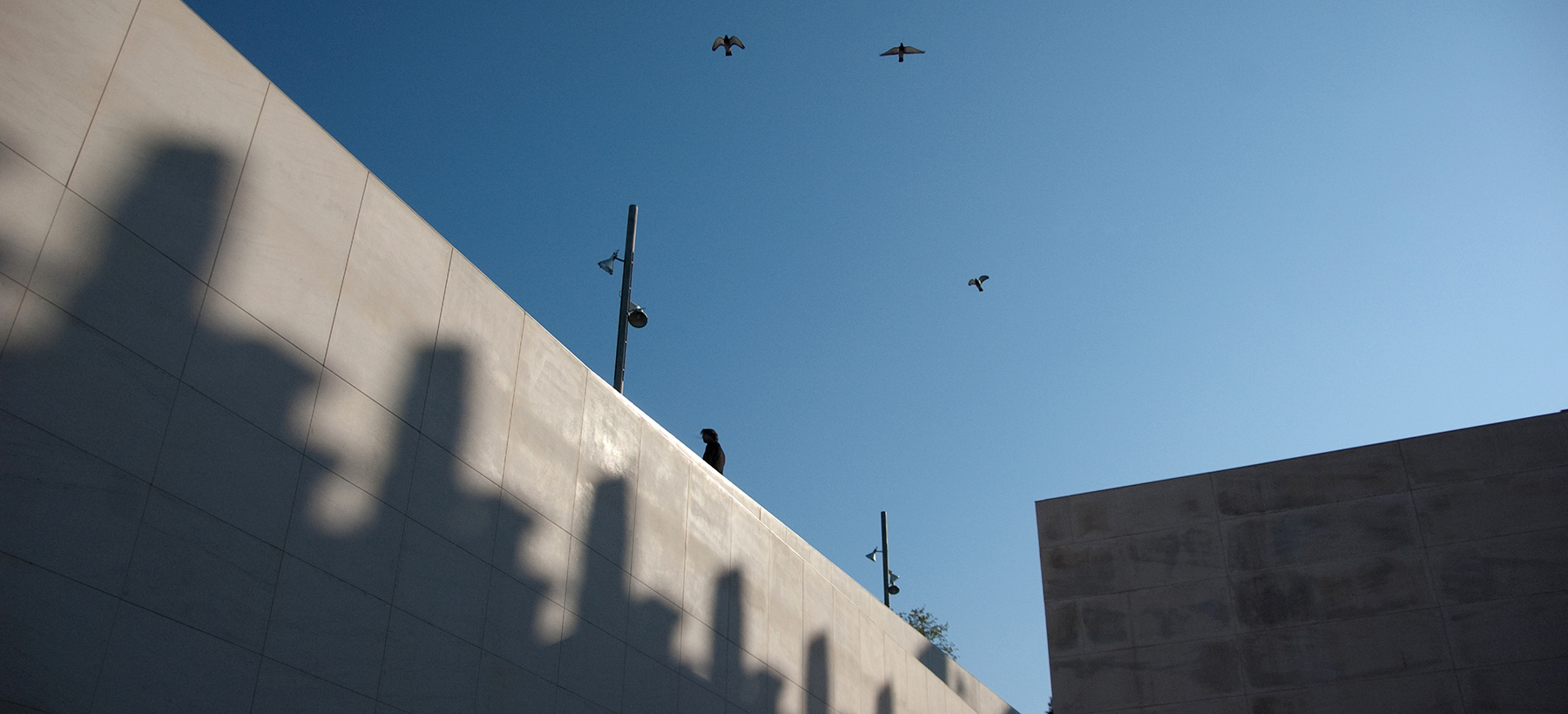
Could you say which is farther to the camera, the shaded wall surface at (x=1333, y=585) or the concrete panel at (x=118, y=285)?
the shaded wall surface at (x=1333, y=585)

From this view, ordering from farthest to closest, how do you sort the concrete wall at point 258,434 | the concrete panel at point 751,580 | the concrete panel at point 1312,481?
the concrete panel at point 1312,481
the concrete panel at point 751,580
the concrete wall at point 258,434

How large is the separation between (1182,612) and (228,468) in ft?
61.8

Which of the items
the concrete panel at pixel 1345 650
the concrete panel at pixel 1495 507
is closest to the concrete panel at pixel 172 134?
the concrete panel at pixel 1345 650

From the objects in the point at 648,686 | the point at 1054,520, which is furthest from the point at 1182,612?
the point at 648,686

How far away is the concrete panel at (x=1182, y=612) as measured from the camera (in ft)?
73.3

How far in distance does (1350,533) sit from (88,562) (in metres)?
20.7

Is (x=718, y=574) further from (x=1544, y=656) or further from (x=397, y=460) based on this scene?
(x=1544, y=656)

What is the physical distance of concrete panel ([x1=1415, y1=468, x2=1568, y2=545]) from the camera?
67.8 ft

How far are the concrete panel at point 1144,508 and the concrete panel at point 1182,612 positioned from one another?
4.10 feet

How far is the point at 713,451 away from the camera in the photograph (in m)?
16.6

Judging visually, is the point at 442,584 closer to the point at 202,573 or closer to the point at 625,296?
the point at 202,573

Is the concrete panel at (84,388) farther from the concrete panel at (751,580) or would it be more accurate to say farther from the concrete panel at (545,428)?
the concrete panel at (751,580)

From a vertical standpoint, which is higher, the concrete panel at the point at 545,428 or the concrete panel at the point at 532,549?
the concrete panel at the point at 545,428

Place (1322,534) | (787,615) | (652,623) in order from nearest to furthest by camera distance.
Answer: (652,623) < (787,615) < (1322,534)
